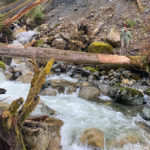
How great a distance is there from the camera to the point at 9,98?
21.0 feet

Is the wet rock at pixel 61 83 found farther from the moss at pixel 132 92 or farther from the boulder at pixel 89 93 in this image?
the moss at pixel 132 92

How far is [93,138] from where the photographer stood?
3916 millimetres

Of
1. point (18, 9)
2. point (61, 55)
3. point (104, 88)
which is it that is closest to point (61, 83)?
point (61, 55)

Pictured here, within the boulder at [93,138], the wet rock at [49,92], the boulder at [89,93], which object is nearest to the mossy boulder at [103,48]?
the boulder at [89,93]

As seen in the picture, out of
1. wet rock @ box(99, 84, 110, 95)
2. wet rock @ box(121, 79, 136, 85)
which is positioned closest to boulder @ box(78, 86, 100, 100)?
wet rock @ box(99, 84, 110, 95)

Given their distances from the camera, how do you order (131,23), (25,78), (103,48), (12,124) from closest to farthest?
(12,124), (25,78), (103,48), (131,23)

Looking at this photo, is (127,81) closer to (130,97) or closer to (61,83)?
(130,97)

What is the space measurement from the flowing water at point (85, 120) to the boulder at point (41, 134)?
8.4 inches

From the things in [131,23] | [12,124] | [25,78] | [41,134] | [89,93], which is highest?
[131,23]

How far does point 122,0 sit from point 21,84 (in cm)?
1130

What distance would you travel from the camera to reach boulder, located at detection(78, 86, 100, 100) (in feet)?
22.2

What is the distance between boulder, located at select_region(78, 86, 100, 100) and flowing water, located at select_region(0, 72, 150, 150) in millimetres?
264

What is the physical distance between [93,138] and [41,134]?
1277 millimetres

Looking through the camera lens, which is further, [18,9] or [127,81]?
[18,9]
